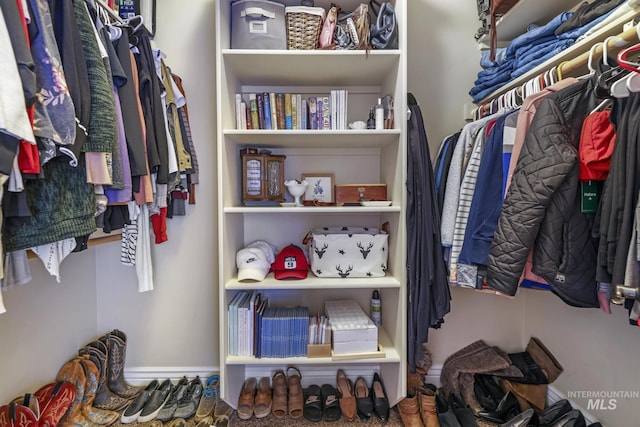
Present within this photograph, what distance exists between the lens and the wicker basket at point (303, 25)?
140cm

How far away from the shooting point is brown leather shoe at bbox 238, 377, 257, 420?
4.85 feet

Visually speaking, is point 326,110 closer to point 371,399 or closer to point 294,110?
point 294,110

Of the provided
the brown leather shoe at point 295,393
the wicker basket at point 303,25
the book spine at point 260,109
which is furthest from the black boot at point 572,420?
the wicker basket at point 303,25

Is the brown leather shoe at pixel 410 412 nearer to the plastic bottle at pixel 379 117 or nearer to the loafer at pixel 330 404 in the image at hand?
the loafer at pixel 330 404

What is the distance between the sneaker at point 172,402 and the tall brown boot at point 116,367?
0.20 metres

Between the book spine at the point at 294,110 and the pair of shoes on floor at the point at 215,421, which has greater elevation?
the book spine at the point at 294,110

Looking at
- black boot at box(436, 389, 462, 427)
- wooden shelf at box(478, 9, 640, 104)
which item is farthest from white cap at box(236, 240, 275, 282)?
wooden shelf at box(478, 9, 640, 104)

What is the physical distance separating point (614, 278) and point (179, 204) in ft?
5.86

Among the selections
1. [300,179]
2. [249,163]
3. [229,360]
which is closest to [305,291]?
[229,360]

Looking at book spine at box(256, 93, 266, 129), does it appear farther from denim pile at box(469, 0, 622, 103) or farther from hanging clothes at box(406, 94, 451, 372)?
A: denim pile at box(469, 0, 622, 103)

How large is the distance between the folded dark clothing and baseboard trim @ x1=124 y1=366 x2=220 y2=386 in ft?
7.76

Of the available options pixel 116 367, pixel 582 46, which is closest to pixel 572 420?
pixel 582 46

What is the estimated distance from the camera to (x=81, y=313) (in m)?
1.65

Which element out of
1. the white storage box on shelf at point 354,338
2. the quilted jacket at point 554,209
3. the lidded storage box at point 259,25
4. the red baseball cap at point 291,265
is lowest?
the white storage box on shelf at point 354,338
